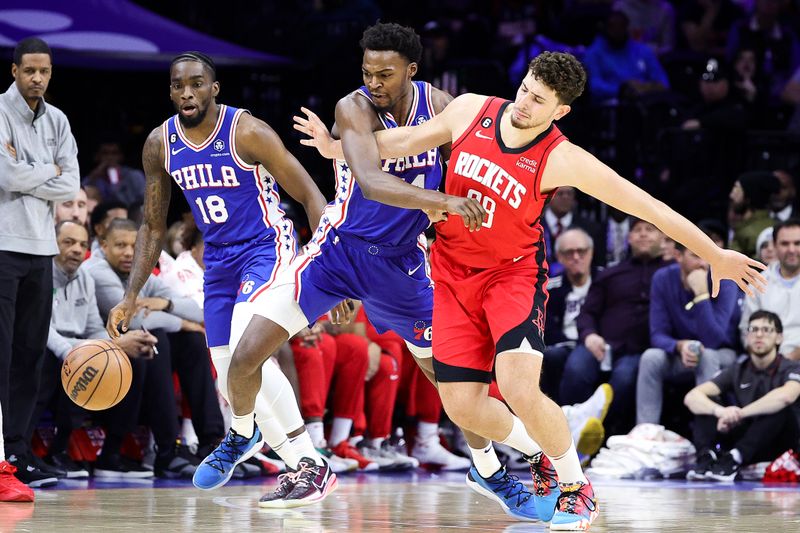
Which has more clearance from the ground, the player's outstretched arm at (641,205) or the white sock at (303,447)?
the player's outstretched arm at (641,205)

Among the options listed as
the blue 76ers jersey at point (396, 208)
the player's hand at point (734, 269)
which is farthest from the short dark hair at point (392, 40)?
the player's hand at point (734, 269)

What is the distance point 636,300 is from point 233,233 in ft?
13.7

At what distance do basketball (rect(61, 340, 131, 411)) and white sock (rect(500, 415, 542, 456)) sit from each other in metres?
2.17

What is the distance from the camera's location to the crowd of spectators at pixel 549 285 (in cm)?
710

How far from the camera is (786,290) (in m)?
9.24

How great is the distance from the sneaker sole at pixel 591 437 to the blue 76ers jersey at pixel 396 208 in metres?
3.53

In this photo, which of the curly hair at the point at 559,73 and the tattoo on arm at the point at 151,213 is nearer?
the curly hair at the point at 559,73

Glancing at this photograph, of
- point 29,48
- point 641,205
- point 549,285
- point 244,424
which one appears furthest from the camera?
point 549,285

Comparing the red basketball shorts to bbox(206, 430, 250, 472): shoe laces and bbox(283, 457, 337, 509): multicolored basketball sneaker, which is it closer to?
bbox(283, 457, 337, 509): multicolored basketball sneaker

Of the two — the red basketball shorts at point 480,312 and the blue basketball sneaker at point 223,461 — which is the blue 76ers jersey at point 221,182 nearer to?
the blue basketball sneaker at point 223,461

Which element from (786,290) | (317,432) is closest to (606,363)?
(786,290)

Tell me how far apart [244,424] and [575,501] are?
172 cm

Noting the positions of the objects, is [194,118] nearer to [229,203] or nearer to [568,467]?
[229,203]

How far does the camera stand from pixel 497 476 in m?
6.02
